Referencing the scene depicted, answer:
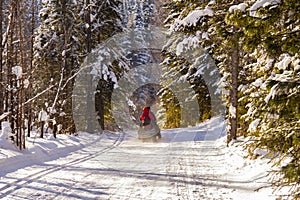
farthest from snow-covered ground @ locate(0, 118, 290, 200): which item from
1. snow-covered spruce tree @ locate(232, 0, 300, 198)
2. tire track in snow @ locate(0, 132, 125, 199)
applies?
snow-covered spruce tree @ locate(232, 0, 300, 198)

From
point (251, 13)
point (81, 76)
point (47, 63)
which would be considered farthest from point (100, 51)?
point (251, 13)

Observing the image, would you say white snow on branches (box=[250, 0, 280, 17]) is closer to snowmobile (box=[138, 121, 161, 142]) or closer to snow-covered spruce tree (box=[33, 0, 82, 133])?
snowmobile (box=[138, 121, 161, 142])

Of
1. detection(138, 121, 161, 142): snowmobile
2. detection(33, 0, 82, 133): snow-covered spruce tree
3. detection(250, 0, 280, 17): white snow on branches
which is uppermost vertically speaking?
detection(33, 0, 82, 133): snow-covered spruce tree

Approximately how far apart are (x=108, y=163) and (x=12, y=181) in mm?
3231

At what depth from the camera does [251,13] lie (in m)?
4.79

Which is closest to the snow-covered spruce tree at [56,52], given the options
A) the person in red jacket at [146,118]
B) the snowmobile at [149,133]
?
the person in red jacket at [146,118]

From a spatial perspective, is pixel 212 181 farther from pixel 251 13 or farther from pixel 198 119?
pixel 198 119

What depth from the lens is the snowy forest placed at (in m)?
4.75

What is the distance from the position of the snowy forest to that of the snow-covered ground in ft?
2.51

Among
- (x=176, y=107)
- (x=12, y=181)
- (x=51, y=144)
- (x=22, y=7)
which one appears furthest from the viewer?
(x=176, y=107)

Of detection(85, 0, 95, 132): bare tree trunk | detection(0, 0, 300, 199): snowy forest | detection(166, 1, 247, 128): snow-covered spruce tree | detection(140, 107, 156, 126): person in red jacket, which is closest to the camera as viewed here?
detection(0, 0, 300, 199): snowy forest

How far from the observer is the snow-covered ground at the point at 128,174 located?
6332 millimetres

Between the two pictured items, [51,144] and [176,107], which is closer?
[51,144]

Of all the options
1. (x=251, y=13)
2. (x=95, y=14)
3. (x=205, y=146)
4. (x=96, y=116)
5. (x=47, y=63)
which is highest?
(x=95, y=14)
